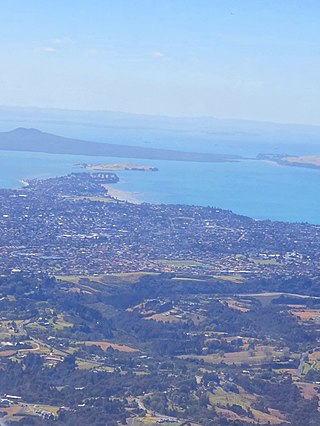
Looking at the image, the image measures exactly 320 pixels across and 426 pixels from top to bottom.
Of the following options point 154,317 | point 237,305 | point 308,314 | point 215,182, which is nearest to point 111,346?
point 154,317

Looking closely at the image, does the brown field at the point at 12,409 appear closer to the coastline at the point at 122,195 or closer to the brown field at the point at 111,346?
the brown field at the point at 111,346

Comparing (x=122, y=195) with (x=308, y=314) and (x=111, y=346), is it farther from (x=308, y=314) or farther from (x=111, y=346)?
(x=111, y=346)

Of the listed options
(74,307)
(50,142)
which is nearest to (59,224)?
(74,307)

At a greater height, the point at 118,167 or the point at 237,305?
the point at 118,167

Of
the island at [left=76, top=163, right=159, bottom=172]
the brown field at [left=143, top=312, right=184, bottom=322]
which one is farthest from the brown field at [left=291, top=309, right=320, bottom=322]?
the island at [left=76, top=163, right=159, bottom=172]

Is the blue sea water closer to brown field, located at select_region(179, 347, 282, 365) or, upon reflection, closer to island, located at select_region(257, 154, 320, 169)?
island, located at select_region(257, 154, 320, 169)
